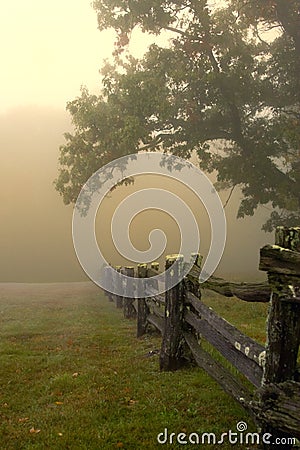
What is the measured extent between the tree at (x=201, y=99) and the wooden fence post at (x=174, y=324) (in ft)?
43.5

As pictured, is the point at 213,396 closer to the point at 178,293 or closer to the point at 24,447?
the point at 178,293

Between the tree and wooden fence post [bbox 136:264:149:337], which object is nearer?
wooden fence post [bbox 136:264:149:337]

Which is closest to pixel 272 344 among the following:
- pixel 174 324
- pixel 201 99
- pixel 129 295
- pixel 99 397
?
pixel 99 397

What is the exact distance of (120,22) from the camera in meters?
22.8

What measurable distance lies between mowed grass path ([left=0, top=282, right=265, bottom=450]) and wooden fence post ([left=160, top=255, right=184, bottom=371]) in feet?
1.01

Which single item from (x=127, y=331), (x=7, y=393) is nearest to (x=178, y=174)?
(x=127, y=331)

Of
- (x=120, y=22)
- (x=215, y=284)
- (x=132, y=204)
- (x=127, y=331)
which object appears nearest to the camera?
(x=215, y=284)

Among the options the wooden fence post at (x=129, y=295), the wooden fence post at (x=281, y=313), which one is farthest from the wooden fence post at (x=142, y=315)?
the wooden fence post at (x=281, y=313)

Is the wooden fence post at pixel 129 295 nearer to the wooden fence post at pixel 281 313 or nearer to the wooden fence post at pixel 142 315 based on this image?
the wooden fence post at pixel 142 315

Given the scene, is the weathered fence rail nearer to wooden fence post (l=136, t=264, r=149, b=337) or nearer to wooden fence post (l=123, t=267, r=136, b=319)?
wooden fence post (l=136, t=264, r=149, b=337)

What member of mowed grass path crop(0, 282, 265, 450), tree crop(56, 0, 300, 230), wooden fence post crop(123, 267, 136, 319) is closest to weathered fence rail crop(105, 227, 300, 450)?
mowed grass path crop(0, 282, 265, 450)

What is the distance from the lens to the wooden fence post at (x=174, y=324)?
8.39 metres

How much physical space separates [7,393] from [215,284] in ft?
15.9

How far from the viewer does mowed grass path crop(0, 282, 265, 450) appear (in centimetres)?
578
